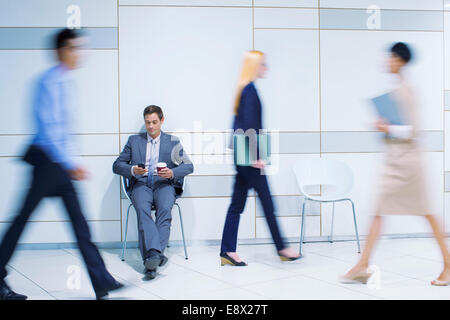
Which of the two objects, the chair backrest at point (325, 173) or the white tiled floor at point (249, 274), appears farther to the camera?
the chair backrest at point (325, 173)

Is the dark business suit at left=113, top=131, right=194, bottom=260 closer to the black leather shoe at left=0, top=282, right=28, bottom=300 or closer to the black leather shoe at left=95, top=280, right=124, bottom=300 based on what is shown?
the black leather shoe at left=95, top=280, right=124, bottom=300

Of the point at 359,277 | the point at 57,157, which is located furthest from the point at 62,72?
the point at 359,277

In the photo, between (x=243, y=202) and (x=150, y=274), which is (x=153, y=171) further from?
(x=150, y=274)

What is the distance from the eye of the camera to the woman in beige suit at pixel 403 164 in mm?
3072

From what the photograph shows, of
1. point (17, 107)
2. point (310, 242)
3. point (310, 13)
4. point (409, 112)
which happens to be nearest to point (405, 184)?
point (409, 112)

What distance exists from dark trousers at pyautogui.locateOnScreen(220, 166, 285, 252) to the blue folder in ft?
3.40

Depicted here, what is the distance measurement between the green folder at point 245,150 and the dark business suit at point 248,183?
2.1 inches

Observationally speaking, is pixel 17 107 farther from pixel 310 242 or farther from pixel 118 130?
pixel 310 242

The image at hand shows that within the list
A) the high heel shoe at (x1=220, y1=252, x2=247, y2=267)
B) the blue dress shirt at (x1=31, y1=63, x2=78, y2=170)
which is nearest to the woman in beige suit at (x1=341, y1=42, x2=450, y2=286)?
the high heel shoe at (x1=220, y1=252, x2=247, y2=267)

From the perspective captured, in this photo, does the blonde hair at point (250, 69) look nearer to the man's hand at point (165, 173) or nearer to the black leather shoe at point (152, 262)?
the man's hand at point (165, 173)

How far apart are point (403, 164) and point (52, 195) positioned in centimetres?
221

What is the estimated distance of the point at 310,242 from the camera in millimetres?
4836

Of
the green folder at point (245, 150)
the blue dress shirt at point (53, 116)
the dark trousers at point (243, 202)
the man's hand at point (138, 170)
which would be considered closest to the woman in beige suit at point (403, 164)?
the dark trousers at point (243, 202)

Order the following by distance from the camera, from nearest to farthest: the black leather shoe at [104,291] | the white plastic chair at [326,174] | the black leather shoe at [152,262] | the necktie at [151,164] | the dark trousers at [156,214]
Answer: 1. the black leather shoe at [104,291]
2. the black leather shoe at [152,262]
3. the dark trousers at [156,214]
4. the necktie at [151,164]
5. the white plastic chair at [326,174]
